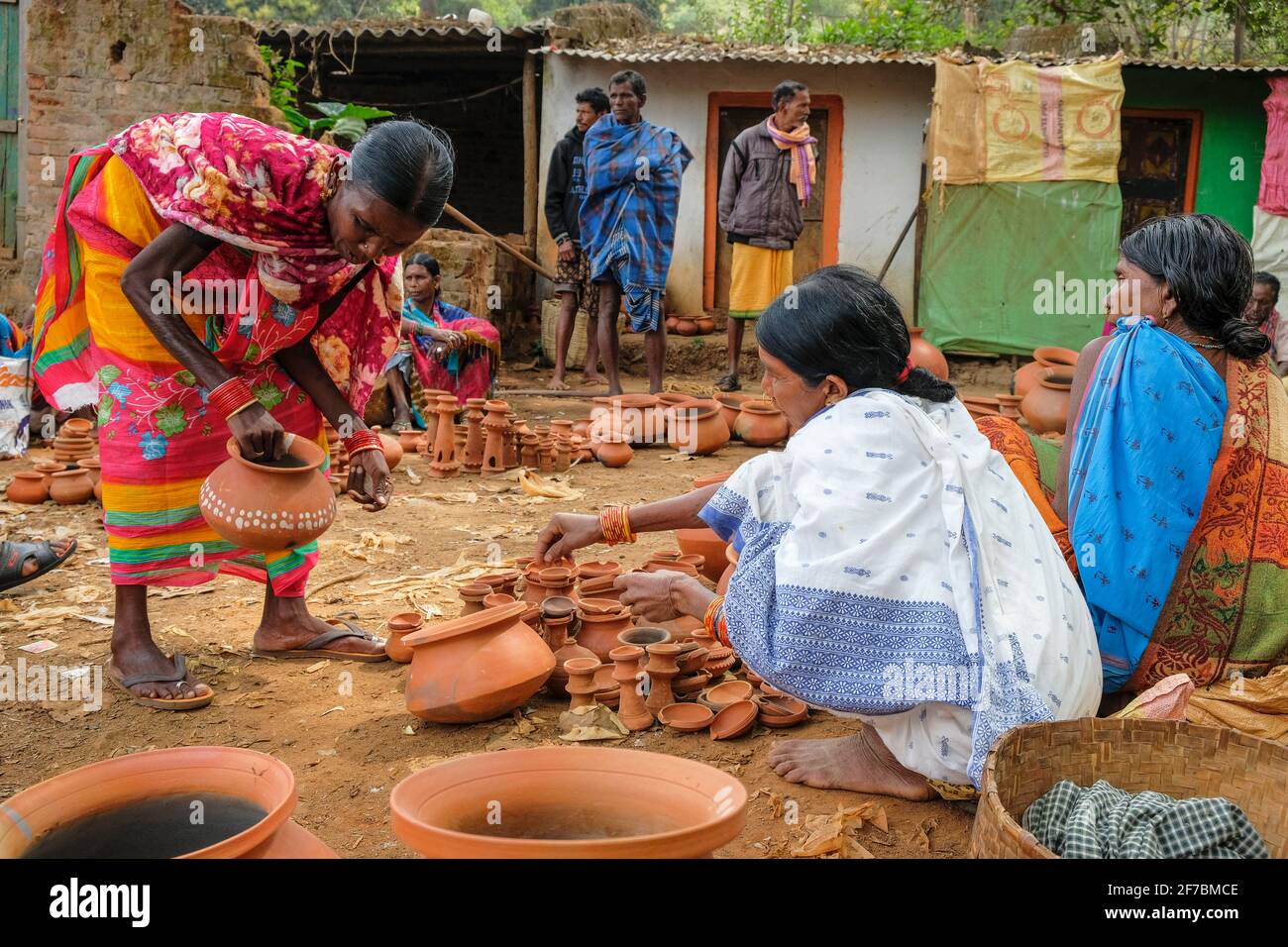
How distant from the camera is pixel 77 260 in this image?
10.8 feet

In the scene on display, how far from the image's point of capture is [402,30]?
11.0 metres

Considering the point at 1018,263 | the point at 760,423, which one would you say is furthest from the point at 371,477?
the point at 1018,263

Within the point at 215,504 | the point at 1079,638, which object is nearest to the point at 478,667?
the point at 215,504

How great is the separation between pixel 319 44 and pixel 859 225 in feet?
18.9

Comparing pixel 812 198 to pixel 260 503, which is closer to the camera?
pixel 260 503

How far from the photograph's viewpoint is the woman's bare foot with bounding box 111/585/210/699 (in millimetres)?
3387

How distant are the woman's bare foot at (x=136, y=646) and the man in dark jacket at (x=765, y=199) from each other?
246 inches

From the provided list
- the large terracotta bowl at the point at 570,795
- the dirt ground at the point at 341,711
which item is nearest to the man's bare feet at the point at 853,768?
the dirt ground at the point at 341,711

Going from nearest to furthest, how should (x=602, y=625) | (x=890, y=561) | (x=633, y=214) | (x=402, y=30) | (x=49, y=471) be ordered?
(x=890, y=561) < (x=602, y=625) < (x=49, y=471) < (x=633, y=214) < (x=402, y=30)

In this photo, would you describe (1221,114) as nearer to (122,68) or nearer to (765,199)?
(765,199)

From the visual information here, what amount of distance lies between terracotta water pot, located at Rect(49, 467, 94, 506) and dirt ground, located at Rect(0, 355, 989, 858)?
0.23 feet

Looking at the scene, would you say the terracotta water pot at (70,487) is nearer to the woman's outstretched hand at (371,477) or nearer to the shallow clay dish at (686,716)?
the woman's outstretched hand at (371,477)

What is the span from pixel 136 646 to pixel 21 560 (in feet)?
4.58
